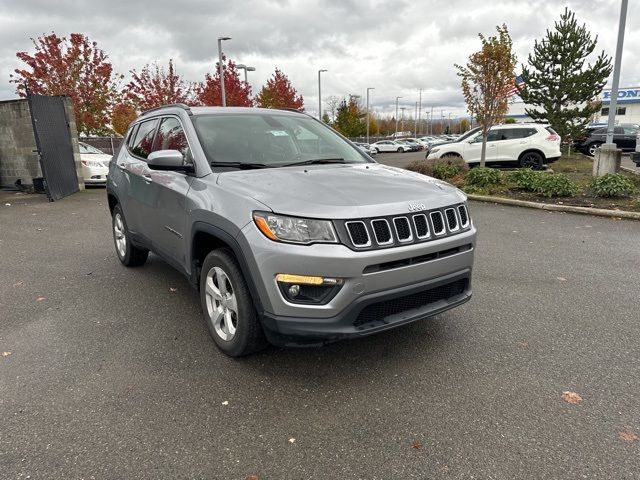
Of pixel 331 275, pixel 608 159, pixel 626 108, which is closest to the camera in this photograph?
pixel 331 275

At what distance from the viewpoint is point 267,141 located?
12.8 ft

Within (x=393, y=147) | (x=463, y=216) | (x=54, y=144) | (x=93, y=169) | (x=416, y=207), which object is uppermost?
(x=54, y=144)

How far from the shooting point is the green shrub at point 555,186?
31.7 feet

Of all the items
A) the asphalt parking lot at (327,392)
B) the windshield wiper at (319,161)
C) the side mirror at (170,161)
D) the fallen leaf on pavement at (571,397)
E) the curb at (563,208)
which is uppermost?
the side mirror at (170,161)

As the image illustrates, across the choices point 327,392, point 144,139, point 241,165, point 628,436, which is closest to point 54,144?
point 144,139

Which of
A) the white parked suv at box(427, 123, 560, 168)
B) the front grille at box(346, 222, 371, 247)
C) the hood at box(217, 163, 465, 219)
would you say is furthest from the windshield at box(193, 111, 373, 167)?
the white parked suv at box(427, 123, 560, 168)

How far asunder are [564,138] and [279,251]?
2357cm

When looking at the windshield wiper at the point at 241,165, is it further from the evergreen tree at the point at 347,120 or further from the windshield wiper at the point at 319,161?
the evergreen tree at the point at 347,120

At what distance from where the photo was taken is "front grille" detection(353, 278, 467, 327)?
109 inches

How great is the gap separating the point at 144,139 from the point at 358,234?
3111 mm

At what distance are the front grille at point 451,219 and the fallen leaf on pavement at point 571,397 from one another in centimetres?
121

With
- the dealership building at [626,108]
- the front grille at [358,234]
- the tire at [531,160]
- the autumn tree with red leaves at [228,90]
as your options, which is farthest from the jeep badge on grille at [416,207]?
the dealership building at [626,108]

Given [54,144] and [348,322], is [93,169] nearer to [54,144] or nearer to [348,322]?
[54,144]

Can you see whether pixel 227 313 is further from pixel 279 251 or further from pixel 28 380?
pixel 28 380
